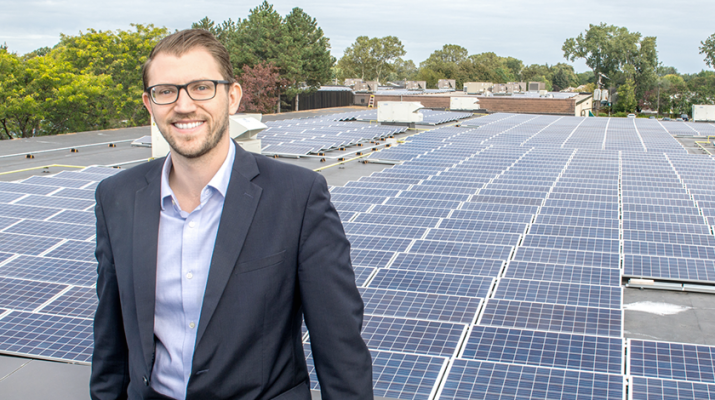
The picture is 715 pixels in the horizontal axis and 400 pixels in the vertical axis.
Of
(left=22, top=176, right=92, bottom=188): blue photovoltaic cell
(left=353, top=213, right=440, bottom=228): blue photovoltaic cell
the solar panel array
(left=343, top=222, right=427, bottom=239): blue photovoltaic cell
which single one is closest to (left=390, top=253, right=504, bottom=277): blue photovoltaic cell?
the solar panel array

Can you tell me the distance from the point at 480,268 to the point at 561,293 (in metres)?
1.63

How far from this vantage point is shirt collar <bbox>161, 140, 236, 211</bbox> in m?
2.74

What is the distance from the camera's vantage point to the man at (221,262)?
8.75ft

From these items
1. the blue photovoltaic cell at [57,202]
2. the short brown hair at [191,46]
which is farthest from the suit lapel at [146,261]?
the blue photovoltaic cell at [57,202]

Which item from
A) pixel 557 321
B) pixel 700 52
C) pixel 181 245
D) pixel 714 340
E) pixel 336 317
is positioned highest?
pixel 700 52

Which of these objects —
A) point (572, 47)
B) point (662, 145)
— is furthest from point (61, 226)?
point (572, 47)

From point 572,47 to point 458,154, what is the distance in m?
119

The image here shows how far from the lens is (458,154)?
28.6 m

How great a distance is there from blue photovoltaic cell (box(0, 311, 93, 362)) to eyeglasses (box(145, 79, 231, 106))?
459cm

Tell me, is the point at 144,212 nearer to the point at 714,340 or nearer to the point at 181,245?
the point at 181,245

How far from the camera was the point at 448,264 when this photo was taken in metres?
10.7

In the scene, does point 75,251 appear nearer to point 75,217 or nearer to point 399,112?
point 75,217

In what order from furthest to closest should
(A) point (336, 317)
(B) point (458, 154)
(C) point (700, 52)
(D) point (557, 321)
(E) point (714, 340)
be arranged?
(C) point (700, 52)
(B) point (458, 154)
(E) point (714, 340)
(D) point (557, 321)
(A) point (336, 317)

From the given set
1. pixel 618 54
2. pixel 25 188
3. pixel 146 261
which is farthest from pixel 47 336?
pixel 618 54
